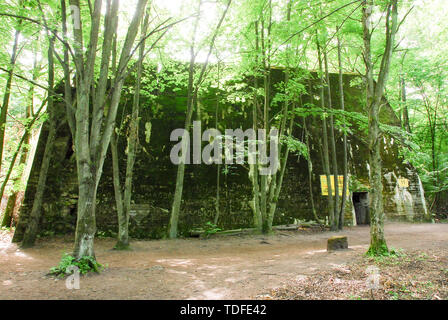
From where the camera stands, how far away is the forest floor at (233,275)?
12.5ft

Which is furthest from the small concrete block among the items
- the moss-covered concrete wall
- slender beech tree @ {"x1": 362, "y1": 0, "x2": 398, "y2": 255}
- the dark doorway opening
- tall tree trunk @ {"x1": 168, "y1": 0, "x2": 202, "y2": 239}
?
the dark doorway opening

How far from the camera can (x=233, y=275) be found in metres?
4.98

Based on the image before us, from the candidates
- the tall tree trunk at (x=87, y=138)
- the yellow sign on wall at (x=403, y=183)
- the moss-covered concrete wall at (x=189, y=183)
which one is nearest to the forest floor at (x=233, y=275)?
the tall tree trunk at (x=87, y=138)

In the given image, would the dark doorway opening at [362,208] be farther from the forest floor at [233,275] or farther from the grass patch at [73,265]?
the grass patch at [73,265]

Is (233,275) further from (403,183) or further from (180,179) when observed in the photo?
(403,183)

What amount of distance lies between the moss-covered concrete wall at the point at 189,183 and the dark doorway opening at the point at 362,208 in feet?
2.89

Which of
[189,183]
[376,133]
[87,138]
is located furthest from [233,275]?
[189,183]

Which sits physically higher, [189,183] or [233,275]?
[189,183]

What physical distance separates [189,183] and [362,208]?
883 cm

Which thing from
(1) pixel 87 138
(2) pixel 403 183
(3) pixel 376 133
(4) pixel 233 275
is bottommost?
(4) pixel 233 275

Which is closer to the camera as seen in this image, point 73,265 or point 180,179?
point 73,265

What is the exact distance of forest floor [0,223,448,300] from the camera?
150 inches

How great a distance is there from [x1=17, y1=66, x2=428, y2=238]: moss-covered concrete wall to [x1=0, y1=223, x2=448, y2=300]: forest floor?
2222 mm

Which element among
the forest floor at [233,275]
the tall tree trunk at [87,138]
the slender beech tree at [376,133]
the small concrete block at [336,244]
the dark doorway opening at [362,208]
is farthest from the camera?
the dark doorway opening at [362,208]
